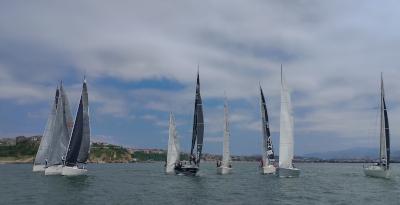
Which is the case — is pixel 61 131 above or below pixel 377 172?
above

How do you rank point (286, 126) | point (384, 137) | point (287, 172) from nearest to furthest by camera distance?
1. point (286, 126)
2. point (287, 172)
3. point (384, 137)

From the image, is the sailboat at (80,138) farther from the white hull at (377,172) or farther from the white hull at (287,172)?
the white hull at (377,172)

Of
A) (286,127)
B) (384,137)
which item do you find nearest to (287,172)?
(286,127)

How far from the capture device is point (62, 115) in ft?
285

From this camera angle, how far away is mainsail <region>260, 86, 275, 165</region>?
3371 inches

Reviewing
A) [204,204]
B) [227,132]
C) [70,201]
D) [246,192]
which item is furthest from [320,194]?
[227,132]

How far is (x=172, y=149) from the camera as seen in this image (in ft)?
260

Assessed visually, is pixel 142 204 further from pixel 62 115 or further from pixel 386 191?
pixel 62 115

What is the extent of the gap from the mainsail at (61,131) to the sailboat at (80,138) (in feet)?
20.3

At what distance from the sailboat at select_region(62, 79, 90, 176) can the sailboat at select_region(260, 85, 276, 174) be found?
1172 inches

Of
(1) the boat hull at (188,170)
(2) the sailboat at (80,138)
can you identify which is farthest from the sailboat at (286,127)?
(2) the sailboat at (80,138)

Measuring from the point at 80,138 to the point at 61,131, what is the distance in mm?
9695

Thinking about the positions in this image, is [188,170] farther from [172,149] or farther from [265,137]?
[265,137]

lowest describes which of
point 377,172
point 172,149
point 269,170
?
point 269,170
